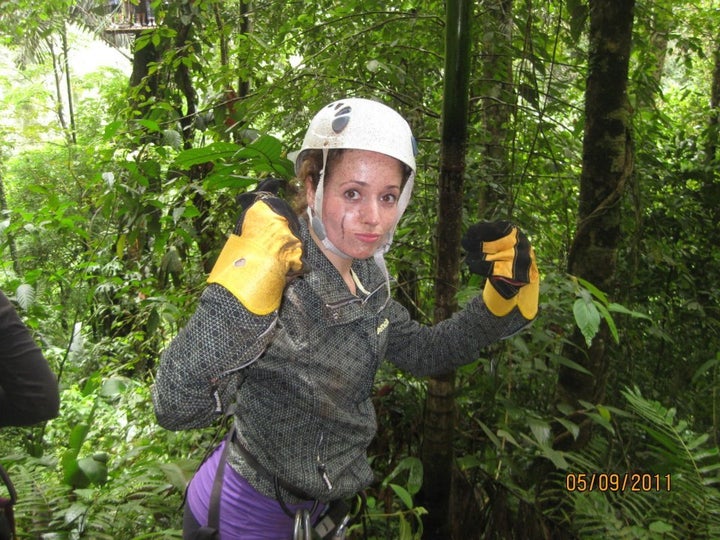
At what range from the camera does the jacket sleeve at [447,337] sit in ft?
5.31

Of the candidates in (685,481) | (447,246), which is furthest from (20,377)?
(685,481)

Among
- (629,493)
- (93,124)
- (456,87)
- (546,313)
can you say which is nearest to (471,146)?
(456,87)

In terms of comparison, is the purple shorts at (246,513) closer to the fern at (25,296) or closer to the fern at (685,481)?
the fern at (685,481)

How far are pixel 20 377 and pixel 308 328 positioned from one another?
1.12 metres

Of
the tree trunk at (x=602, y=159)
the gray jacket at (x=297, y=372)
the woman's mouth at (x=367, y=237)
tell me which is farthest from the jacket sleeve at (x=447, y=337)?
the tree trunk at (x=602, y=159)

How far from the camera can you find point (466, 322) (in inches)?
65.3

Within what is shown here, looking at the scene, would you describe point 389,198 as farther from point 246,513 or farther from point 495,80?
point 495,80

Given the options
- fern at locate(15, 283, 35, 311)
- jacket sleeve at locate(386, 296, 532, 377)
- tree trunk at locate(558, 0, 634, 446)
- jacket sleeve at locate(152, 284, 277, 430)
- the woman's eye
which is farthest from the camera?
fern at locate(15, 283, 35, 311)

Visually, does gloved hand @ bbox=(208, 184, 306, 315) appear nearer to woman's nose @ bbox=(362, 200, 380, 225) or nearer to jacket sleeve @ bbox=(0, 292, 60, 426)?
woman's nose @ bbox=(362, 200, 380, 225)

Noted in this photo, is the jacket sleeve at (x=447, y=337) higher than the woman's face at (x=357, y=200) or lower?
lower

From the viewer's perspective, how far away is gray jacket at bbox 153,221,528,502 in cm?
109

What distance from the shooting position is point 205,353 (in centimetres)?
108
